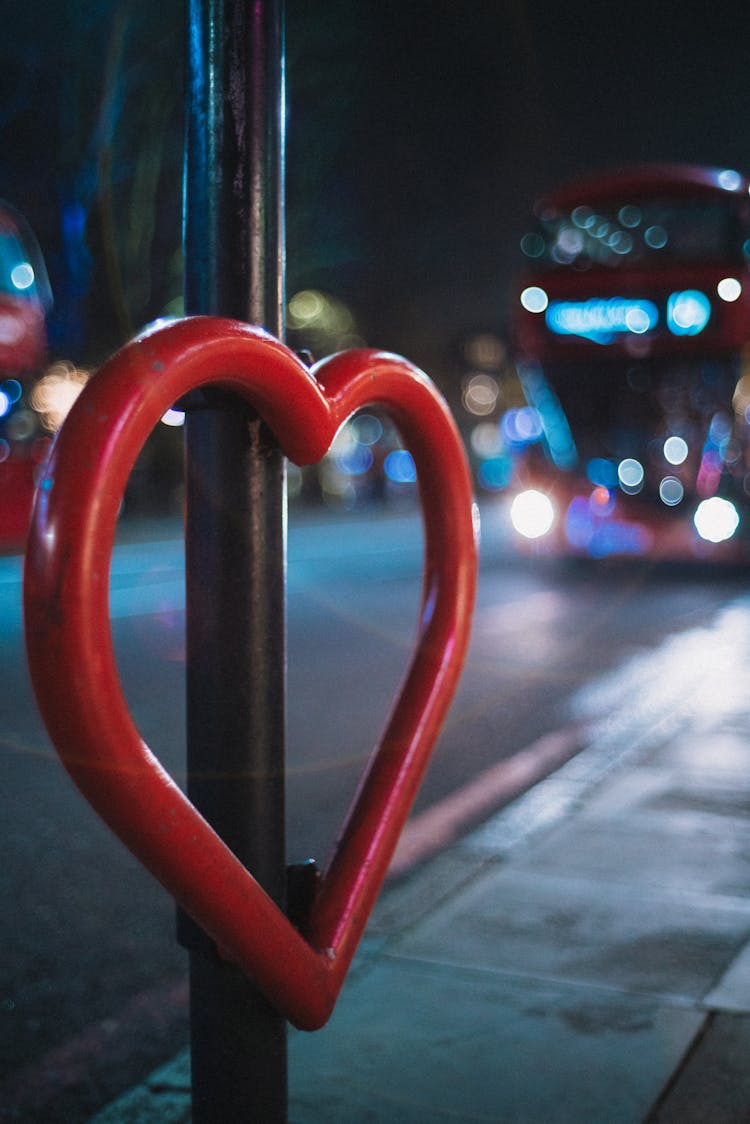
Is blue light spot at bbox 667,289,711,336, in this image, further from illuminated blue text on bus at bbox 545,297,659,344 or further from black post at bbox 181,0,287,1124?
black post at bbox 181,0,287,1124

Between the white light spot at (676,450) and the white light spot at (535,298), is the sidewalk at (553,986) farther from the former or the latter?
the white light spot at (676,450)

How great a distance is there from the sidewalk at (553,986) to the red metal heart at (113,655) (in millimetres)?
740

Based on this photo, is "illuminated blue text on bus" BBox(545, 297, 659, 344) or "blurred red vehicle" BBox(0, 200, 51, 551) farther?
"blurred red vehicle" BBox(0, 200, 51, 551)

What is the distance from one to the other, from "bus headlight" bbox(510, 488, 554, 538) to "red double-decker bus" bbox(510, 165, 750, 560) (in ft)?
0.06

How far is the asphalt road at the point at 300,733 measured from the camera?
3838 millimetres

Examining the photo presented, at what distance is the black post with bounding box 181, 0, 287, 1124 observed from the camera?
2.40m

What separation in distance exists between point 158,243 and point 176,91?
12.4ft

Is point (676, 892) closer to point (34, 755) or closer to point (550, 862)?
point (550, 862)

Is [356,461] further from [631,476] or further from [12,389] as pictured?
[631,476]

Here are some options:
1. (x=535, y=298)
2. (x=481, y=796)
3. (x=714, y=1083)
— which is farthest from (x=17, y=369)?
(x=714, y=1083)

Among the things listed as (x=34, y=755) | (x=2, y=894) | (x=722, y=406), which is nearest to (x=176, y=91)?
(x=722, y=406)

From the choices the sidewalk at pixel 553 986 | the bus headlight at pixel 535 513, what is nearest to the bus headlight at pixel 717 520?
the bus headlight at pixel 535 513

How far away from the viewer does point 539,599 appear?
47.9 feet

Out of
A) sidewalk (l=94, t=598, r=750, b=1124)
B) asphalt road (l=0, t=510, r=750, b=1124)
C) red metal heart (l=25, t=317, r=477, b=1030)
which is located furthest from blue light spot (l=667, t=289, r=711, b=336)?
red metal heart (l=25, t=317, r=477, b=1030)
